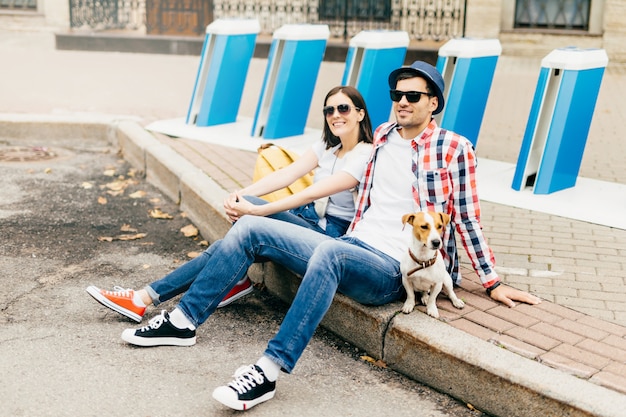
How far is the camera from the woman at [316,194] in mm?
4316

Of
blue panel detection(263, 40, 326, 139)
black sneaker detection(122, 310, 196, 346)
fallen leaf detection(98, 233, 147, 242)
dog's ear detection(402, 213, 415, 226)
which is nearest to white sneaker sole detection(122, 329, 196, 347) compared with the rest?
black sneaker detection(122, 310, 196, 346)

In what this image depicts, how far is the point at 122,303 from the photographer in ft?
14.1

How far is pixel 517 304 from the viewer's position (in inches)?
162

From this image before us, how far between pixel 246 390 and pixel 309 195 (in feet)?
4.13

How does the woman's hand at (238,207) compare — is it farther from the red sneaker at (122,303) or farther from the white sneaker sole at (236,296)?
the red sneaker at (122,303)

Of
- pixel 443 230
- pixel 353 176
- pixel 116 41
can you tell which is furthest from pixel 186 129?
pixel 116 41

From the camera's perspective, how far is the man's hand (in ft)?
13.4

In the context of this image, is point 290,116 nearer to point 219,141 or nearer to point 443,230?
point 219,141

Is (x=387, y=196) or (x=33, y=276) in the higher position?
(x=387, y=196)

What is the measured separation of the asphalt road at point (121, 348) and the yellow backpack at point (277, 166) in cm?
61

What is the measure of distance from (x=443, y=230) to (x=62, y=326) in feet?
6.56

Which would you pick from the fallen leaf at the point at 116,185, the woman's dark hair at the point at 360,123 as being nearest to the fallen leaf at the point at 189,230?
the fallen leaf at the point at 116,185

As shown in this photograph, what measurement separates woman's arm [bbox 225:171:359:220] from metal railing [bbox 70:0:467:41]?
12289 mm

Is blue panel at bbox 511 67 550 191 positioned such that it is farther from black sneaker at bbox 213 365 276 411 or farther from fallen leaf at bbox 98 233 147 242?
black sneaker at bbox 213 365 276 411
